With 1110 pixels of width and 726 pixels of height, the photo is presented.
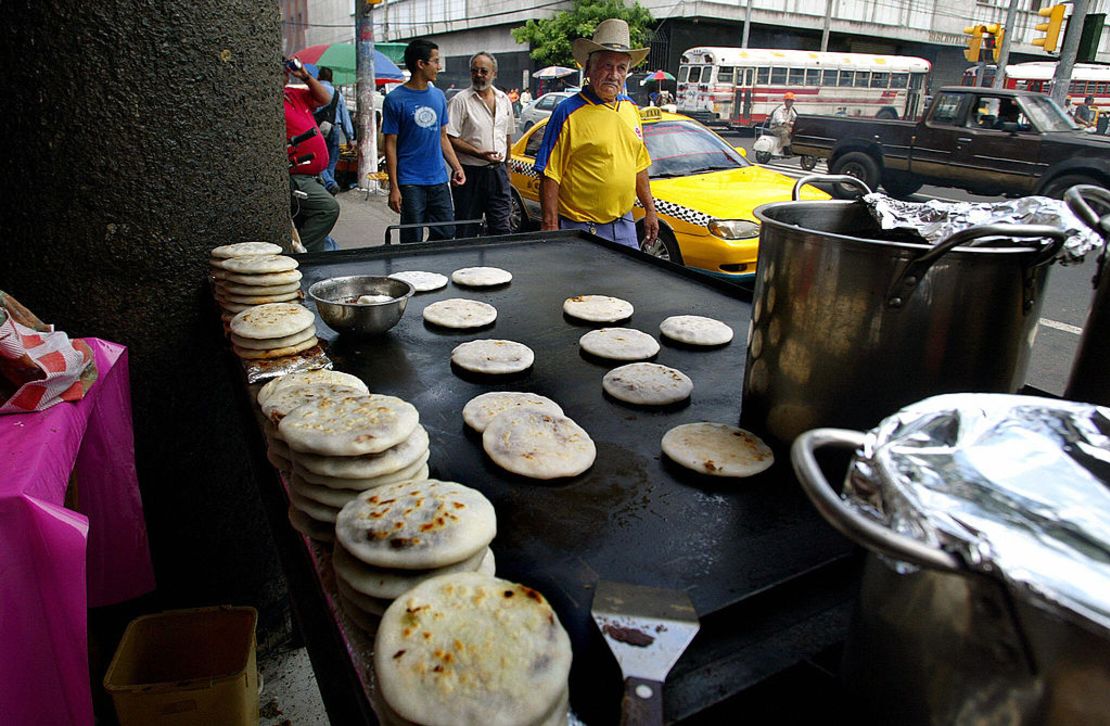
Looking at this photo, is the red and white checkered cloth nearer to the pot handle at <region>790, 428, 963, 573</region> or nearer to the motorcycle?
Result: the pot handle at <region>790, 428, 963, 573</region>

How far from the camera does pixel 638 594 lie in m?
1.18

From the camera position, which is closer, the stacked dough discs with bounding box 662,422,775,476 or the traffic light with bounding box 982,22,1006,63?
the stacked dough discs with bounding box 662,422,775,476

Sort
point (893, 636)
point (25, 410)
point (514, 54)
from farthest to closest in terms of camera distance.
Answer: point (514, 54)
point (25, 410)
point (893, 636)

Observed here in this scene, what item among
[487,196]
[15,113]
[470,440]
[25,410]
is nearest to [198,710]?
[25,410]

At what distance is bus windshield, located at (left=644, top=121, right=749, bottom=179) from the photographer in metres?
7.09

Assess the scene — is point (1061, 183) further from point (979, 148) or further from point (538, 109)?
point (538, 109)

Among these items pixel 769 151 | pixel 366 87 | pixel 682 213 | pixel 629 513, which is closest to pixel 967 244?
pixel 629 513

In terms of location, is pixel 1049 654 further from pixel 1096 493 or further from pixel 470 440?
pixel 470 440

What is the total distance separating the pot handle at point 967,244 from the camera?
1277mm

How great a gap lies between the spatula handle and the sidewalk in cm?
697

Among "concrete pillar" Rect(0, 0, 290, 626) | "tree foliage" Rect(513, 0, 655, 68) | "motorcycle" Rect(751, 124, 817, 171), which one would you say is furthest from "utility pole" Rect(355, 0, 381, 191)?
"tree foliage" Rect(513, 0, 655, 68)

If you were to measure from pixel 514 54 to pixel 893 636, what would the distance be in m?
43.7

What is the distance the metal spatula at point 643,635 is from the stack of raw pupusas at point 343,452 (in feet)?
1.92

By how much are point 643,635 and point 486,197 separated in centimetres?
656
